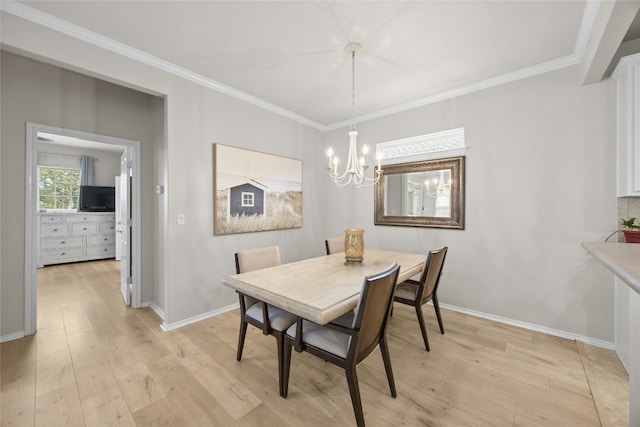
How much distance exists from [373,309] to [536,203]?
7.43 ft

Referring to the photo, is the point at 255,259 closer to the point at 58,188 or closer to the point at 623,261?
the point at 623,261

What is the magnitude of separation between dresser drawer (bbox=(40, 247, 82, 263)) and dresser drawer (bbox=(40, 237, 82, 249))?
76 mm

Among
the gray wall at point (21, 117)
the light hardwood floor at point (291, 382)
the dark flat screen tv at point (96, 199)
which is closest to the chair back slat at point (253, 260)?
the light hardwood floor at point (291, 382)

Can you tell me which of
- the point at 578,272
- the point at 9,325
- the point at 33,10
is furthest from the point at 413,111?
the point at 9,325

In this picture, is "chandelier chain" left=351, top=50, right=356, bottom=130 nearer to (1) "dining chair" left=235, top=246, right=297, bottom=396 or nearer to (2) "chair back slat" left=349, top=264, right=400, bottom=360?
(1) "dining chair" left=235, top=246, right=297, bottom=396

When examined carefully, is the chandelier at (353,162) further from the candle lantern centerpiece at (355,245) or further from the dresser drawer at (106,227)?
the dresser drawer at (106,227)

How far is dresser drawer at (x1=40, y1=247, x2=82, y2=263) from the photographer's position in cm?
514

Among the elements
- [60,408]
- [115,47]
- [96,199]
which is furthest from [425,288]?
[96,199]

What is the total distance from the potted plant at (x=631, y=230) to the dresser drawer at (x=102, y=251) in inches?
329

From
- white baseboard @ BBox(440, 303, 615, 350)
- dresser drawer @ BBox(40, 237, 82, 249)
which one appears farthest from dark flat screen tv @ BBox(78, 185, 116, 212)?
white baseboard @ BBox(440, 303, 615, 350)

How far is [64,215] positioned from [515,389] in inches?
307

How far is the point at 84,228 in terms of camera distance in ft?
18.6

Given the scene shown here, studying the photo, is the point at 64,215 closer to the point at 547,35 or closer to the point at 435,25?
the point at 435,25

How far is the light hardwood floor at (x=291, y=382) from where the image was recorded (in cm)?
151
